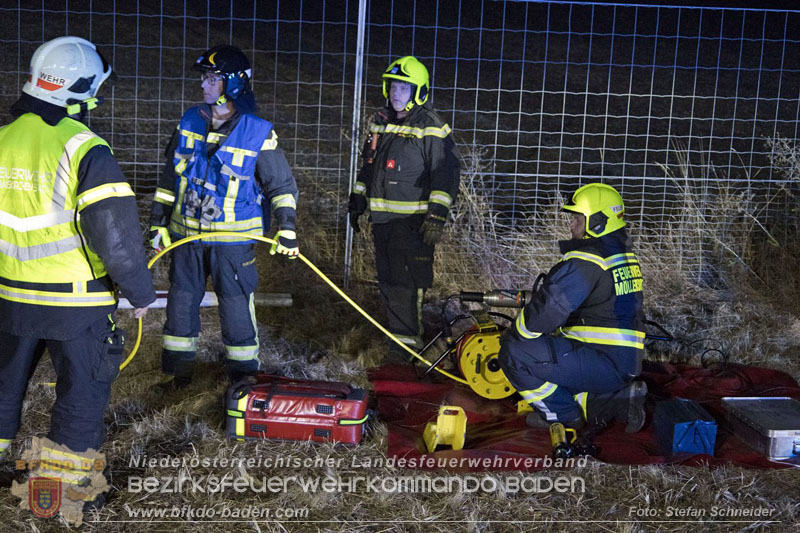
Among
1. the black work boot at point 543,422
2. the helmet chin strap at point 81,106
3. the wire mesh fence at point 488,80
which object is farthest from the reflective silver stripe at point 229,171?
the wire mesh fence at point 488,80

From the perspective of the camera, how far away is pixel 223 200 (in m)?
4.84

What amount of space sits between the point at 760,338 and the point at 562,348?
2553 millimetres

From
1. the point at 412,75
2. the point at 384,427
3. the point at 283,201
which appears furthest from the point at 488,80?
the point at 384,427

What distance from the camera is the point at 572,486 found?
13.0 feet

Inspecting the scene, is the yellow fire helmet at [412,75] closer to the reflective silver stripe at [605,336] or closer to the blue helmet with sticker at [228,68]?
the blue helmet with sticker at [228,68]

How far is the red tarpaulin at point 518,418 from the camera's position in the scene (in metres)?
4.27

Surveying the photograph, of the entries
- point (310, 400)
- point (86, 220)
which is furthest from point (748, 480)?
point (86, 220)

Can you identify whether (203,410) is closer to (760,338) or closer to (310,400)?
(310,400)

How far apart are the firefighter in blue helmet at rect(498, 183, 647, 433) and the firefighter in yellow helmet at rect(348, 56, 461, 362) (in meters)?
1.24

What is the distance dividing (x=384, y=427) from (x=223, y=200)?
1636 mm

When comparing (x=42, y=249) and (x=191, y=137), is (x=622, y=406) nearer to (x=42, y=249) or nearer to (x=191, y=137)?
(x=191, y=137)

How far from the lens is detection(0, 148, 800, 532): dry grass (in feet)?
12.1

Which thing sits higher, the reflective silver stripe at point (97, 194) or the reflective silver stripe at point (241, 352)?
the reflective silver stripe at point (97, 194)

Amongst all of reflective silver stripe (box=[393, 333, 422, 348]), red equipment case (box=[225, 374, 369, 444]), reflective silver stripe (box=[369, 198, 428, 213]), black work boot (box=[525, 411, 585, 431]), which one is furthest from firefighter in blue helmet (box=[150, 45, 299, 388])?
black work boot (box=[525, 411, 585, 431])
